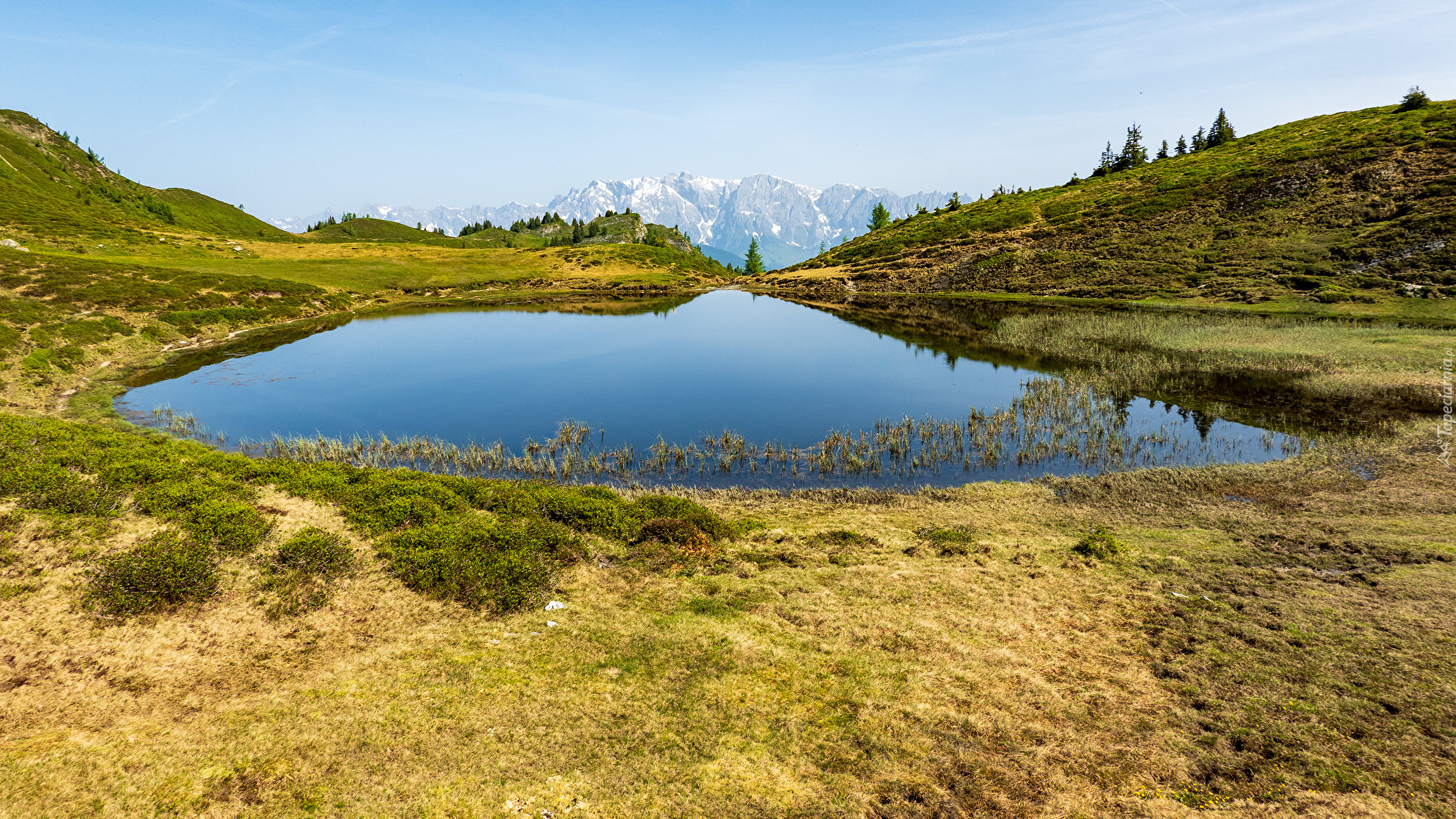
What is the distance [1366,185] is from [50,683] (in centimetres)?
14162

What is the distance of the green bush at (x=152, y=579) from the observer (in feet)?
42.4

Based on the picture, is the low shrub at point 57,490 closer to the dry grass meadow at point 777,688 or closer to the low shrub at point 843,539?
the dry grass meadow at point 777,688

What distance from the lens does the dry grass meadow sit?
28.2 feet

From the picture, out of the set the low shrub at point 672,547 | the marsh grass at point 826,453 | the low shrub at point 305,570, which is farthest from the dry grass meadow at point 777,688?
the marsh grass at point 826,453

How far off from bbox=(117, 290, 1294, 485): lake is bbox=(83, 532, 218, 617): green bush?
1264 centimetres

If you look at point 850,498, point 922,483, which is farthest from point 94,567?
point 922,483

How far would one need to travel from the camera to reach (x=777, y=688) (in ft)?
37.6

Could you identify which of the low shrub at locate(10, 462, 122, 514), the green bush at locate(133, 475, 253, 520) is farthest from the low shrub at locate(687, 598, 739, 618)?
the low shrub at locate(10, 462, 122, 514)

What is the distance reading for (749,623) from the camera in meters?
13.9

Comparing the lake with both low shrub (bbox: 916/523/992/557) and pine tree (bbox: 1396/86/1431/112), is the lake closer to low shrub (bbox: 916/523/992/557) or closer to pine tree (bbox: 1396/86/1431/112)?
low shrub (bbox: 916/523/992/557)

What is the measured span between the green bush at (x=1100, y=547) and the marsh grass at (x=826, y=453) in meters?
8.60

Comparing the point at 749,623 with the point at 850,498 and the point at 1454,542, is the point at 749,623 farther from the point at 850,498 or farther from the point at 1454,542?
the point at 1454,542

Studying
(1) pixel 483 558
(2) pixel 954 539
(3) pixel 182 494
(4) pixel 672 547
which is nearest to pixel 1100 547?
(2) pixel 954 539

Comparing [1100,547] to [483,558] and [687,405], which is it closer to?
[483,558]
